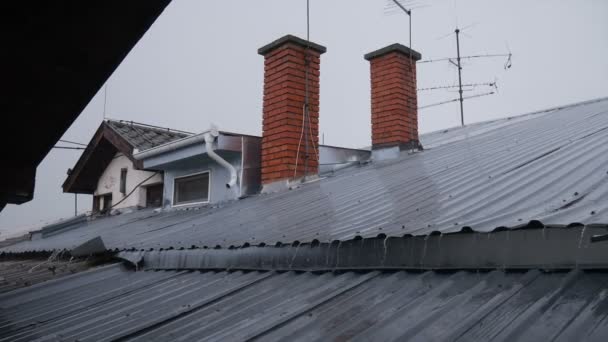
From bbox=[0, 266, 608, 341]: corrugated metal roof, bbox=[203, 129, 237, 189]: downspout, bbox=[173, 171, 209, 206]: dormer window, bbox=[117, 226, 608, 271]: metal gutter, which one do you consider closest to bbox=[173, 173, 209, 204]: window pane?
bbox=[173, 171, 209, 206]: dormer window

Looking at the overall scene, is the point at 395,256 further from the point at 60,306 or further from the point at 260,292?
the point at 60,306

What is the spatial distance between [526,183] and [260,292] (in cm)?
193

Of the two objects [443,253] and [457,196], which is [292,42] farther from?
[443,253]

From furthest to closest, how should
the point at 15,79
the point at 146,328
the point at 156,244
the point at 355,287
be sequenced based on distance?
the point at 156,244, the point at 146,328, the point at 355,287, the point at 15,79

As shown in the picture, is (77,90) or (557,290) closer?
(557,290)

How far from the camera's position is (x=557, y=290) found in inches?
67.4

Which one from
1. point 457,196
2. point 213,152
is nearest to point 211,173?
point 213,152

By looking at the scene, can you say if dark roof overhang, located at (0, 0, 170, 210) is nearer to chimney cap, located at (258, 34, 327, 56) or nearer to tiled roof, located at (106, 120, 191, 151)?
chimney cap, located at (258, 34, 327, 56)

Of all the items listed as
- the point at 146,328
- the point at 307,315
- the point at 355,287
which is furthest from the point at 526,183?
the point at 146,328

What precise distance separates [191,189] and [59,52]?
8.55 m

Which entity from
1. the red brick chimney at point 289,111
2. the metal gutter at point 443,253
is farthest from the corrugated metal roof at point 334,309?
the red brick chimney at point 289,111

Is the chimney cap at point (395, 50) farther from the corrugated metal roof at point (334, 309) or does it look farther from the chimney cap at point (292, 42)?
the corrugated metal roof at point (334, 309)

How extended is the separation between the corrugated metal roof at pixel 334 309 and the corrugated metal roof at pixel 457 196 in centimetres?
29

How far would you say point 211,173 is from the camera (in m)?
9.16
